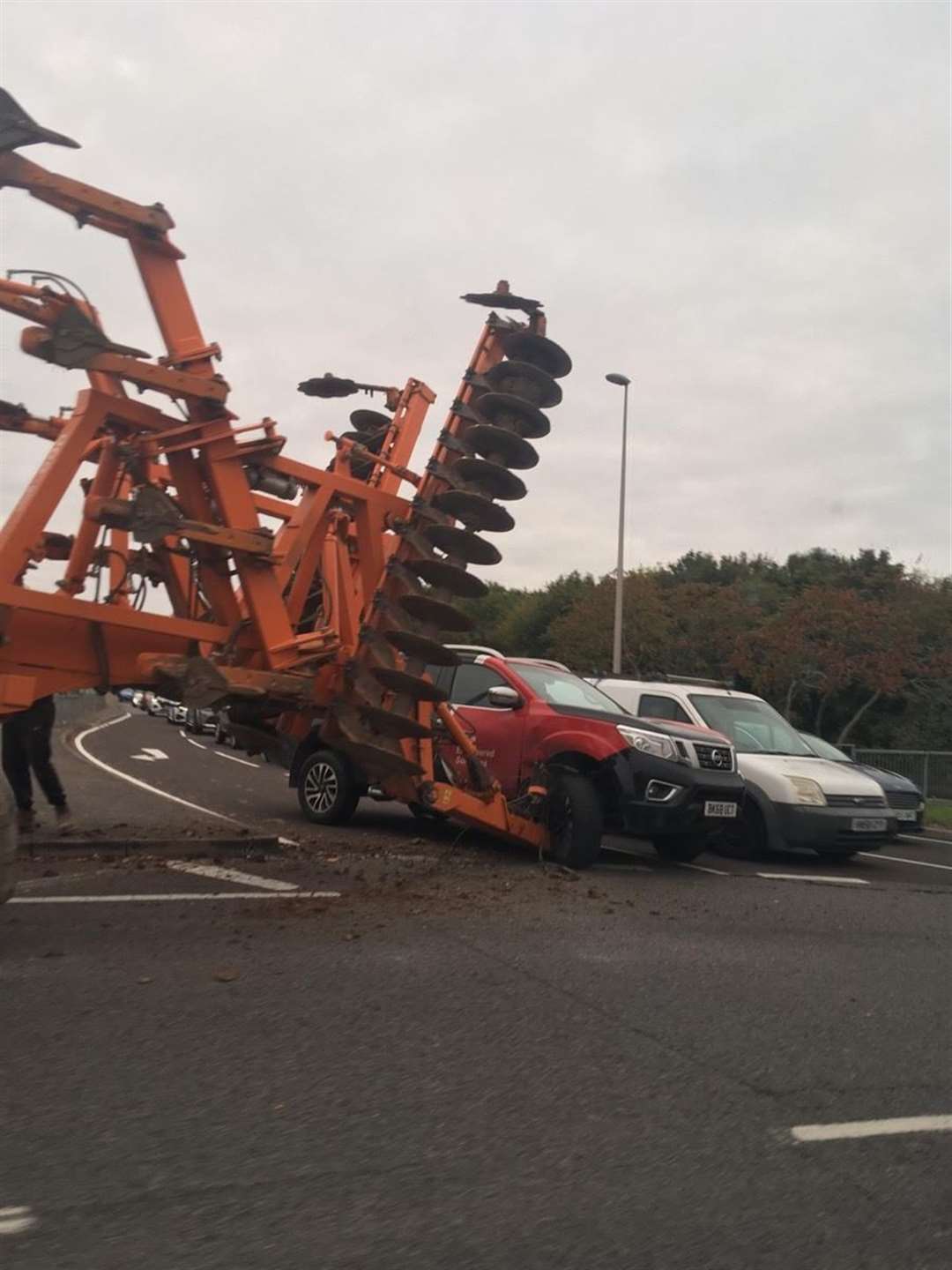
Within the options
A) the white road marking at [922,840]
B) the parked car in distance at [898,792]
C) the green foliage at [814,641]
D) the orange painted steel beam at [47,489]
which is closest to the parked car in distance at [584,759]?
the orange painted steel beam at [47,489]

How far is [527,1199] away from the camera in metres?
3.37

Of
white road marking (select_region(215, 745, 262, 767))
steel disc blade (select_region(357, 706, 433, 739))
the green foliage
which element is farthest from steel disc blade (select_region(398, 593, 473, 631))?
the green foliage

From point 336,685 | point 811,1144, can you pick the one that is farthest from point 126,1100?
point 336,685

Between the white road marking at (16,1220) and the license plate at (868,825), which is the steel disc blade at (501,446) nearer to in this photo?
the license plate at (868,825)

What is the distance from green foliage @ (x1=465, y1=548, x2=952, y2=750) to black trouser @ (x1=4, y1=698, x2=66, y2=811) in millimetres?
18006

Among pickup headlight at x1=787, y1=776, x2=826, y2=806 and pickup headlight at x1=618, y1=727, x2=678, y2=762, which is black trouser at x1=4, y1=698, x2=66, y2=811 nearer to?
pickup headlight at x1=618, y1=727, x2=678, y2=762

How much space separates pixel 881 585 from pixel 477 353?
2826 cm

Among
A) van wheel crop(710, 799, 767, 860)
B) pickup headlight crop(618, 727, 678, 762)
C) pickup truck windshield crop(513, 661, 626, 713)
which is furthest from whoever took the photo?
van wheel crop(710, 799, 767, 860)

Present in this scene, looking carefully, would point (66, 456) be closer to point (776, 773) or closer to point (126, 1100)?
point (126, 1100)

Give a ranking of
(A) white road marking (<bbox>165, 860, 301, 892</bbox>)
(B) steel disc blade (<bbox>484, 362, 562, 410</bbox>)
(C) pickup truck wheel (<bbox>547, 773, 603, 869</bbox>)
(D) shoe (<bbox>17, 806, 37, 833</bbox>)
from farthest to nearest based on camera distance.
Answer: (C) pickup truck wheel (<bbox>547, 773, 603, 869</bbox>)
(D) shoe (<bbox>17, 806, 37, 833</bbox>)
(B) steel disc blade (<bbox>484, 362, 562, 410</bbox>)
(A) white road marking (<bbox>165, 860, 301, 892</bbox>)

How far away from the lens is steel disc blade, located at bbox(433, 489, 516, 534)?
902cm

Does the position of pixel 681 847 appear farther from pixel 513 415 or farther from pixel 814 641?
pixel 814 641

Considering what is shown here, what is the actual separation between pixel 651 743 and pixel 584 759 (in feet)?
1.99

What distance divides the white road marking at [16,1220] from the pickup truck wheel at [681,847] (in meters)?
8.32
